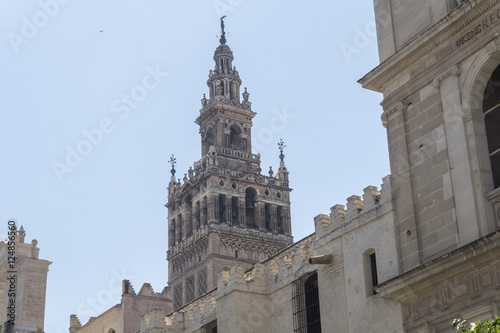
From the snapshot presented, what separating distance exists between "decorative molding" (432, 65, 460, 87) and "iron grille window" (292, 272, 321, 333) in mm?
10069

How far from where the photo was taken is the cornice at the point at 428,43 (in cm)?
2227

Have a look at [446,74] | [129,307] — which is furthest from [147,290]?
[446,74]

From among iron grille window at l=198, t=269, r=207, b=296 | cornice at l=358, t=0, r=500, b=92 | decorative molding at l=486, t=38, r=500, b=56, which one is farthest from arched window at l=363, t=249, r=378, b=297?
iron grille window at l=198, t=269, r=207, b=296

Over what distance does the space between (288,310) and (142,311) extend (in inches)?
688

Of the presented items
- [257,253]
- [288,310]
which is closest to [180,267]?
[257,253]

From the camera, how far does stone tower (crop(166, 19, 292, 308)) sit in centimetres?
9281

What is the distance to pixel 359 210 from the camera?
29.2 metres

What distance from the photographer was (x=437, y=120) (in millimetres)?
23000

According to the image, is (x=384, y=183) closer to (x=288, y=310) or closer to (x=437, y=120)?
(x=437, y=120)

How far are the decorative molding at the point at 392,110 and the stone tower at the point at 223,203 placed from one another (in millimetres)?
66308

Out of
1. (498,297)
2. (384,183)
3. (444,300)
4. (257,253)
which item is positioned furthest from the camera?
(257,253)

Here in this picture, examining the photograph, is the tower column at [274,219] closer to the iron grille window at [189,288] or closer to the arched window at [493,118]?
the iron grille window at [189,288]

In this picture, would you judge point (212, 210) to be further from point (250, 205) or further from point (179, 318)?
point (179, 318)

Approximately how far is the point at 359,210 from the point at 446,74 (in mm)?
7379
